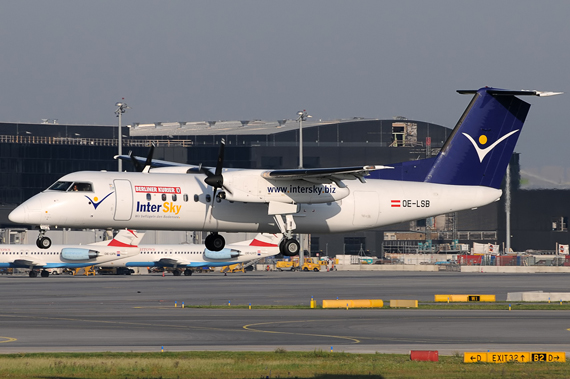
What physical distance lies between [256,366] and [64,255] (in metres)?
69.9

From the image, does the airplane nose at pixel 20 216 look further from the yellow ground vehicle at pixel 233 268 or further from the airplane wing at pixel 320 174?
the yellow ground vehicle at pixel 233 268

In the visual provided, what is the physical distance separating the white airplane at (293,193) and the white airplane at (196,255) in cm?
5369

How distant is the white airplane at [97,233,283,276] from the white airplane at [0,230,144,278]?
3886 mm

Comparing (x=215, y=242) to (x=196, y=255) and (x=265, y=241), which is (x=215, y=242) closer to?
(x=265, y=241)

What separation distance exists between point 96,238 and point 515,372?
95.2 m

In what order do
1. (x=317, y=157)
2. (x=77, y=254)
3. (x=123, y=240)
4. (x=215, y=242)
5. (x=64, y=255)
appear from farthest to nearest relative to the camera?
(x=317, y=157), (x=123, y=240), (x=64, y=255), (x=77, y=254), (x=215, y=242)

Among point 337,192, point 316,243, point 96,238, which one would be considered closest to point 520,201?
point 316,243

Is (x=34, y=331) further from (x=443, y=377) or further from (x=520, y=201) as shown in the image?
(x=520, y=201)

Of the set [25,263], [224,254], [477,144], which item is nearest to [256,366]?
[477,144]

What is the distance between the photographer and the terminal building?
125m

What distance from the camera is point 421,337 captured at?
33.3m

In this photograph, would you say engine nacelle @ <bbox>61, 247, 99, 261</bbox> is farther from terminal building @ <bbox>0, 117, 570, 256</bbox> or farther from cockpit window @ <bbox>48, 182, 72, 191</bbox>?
cockpit window @ <bbox>48, 182, 72, 191</bbox>

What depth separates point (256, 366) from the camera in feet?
84.4

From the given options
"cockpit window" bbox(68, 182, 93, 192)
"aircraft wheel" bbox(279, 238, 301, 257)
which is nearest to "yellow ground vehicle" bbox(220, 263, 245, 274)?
"aircraft wheel" bbox(279, 238, 301, 257)
